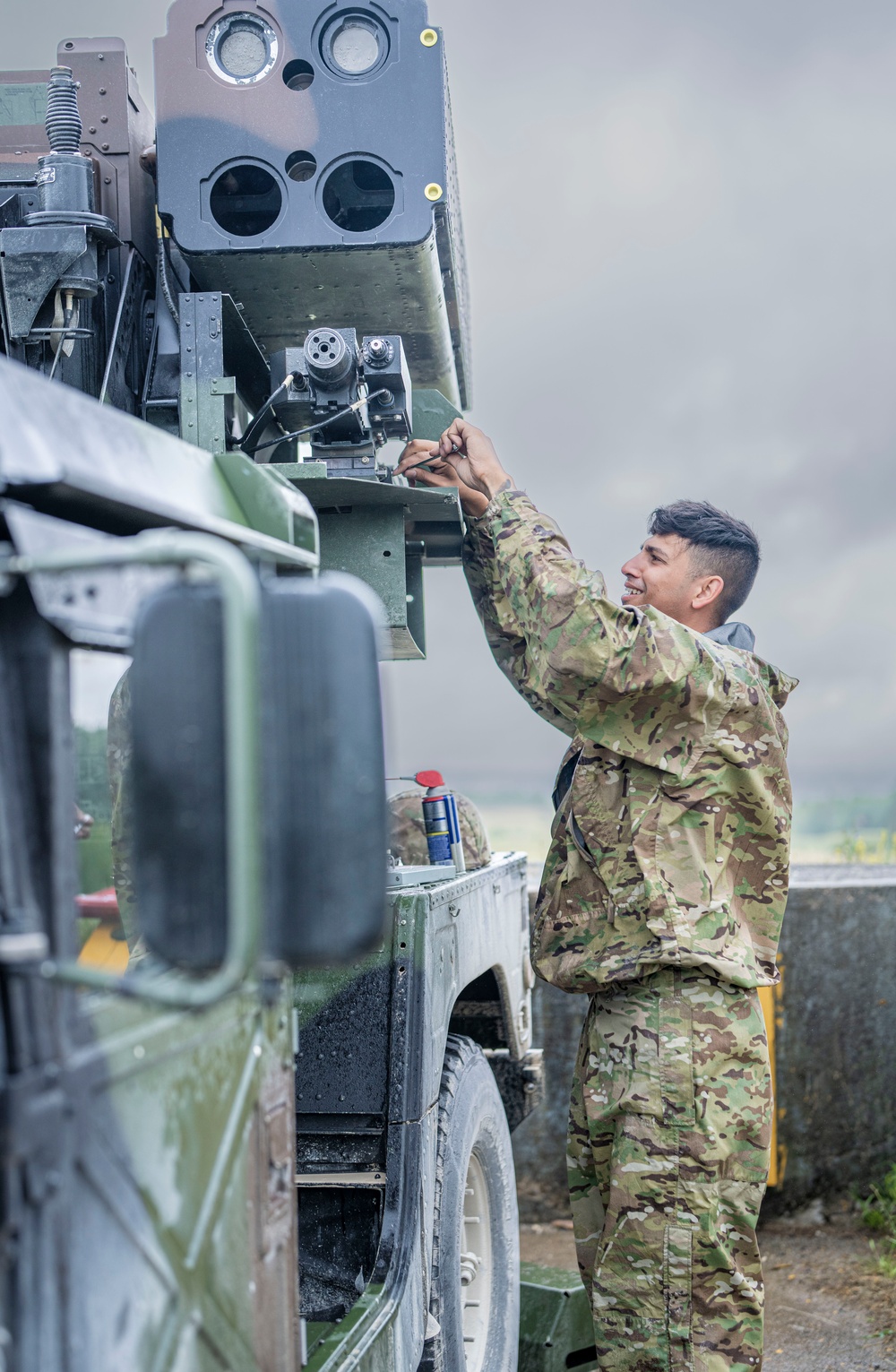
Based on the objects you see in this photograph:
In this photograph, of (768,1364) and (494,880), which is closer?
(494,880)

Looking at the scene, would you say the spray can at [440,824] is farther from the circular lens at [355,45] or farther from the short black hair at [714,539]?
the circular lens at [355,45]

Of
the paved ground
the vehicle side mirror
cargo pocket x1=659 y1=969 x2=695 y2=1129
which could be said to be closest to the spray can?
cargo pocket x1=659 y1=969 x2=695 y2=1129

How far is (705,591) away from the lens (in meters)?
3.28

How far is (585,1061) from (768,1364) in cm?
164

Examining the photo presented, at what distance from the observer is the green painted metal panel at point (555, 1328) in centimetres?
335

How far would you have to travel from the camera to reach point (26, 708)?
45.6 inches

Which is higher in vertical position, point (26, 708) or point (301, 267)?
point (301, 267)

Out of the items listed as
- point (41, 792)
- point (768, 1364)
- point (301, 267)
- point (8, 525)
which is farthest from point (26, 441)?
point (768, 1364)

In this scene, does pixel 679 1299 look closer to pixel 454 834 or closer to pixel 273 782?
pixel 454 834

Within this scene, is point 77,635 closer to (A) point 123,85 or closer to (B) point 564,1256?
(A) point 123,85

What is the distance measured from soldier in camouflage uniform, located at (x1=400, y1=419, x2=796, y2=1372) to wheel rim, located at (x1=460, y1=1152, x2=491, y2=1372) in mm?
231

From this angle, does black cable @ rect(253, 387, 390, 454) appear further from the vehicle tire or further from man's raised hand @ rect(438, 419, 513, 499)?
the vehicle tire

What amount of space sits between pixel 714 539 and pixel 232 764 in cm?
240

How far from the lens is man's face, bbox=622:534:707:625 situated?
3268 mm
